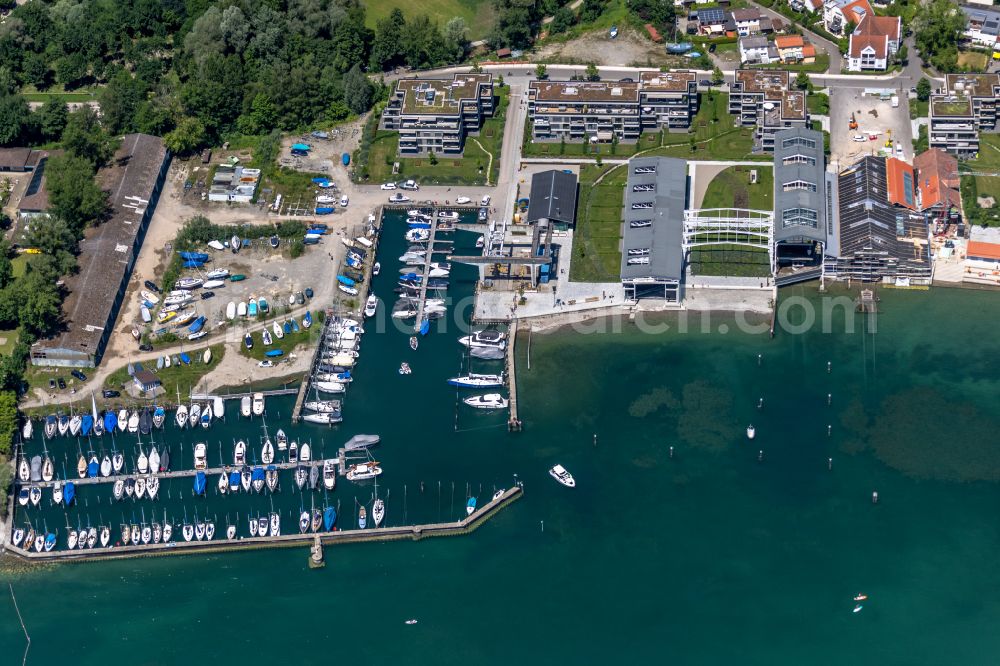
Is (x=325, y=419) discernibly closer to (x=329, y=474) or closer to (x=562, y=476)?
(x=329, y=474)

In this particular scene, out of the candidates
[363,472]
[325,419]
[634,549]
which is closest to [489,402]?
[363,472]

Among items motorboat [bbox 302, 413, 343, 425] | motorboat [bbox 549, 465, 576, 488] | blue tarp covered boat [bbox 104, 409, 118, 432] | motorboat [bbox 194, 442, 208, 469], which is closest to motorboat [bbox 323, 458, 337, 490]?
motorboat [bbox 302, 413, 343, 425]

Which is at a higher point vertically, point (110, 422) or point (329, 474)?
point (110, 422)

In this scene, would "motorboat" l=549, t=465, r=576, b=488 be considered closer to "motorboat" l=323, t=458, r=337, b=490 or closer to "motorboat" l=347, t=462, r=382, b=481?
"motorboat" l=347, t=462, r=382, b=481

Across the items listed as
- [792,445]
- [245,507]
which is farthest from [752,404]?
[245,507]

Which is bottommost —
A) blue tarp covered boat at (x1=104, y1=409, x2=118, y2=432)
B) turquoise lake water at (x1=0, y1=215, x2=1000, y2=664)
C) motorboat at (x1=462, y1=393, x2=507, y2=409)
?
turquoise lake water at (x1=0, y1=215, x2=1000, y2=664)
